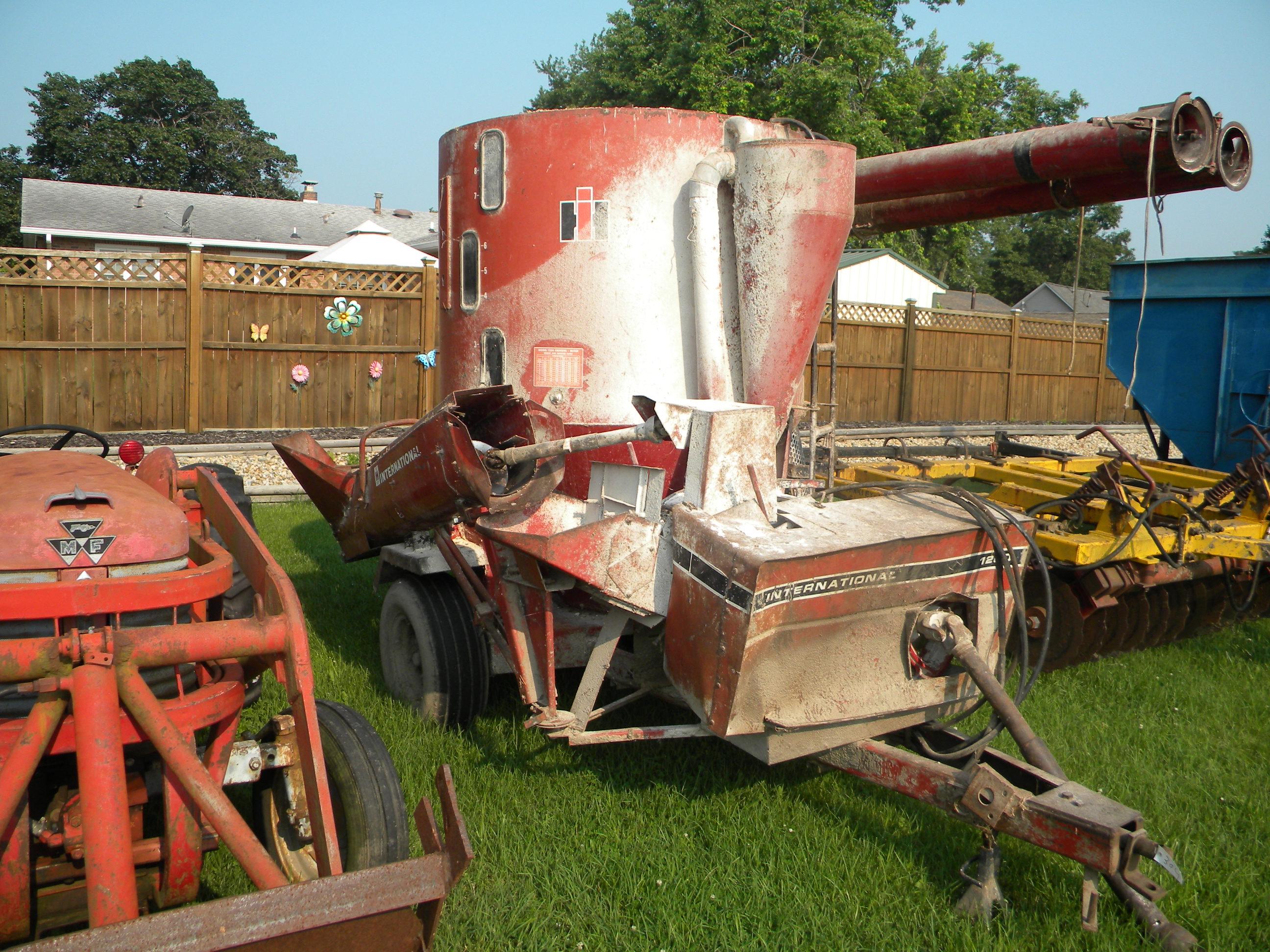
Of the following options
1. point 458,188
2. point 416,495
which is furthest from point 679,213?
point 416,495

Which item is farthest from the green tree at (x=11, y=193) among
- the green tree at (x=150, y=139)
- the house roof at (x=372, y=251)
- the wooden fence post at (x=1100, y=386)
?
the wooden fence post at (x=1100, y=386)

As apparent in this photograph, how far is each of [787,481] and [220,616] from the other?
2398mm

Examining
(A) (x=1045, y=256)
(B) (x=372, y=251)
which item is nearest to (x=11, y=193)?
(B) (x=372, y=251)

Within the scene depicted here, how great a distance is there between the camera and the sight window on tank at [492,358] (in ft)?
14.9

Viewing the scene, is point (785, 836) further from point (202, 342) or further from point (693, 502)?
point (202, 342)

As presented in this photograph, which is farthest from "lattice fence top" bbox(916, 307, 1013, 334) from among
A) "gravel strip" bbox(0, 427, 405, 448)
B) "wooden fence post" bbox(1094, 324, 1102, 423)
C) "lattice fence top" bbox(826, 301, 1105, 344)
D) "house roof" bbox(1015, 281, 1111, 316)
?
"house roof" bbox(1015, 281, 1111, 316)

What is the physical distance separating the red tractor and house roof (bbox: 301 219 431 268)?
2114 centimetres

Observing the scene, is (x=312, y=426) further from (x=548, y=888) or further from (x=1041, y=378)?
(x=1041, y=378)

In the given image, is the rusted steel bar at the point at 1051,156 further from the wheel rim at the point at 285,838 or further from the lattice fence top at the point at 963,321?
the lattice fence top at the point at 963,321

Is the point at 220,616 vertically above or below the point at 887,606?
below

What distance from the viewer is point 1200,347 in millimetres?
7676

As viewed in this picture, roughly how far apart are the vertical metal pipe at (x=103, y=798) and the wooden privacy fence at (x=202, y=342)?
38.6 ft

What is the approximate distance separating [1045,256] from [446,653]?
66151mm

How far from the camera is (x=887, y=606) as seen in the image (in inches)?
136
